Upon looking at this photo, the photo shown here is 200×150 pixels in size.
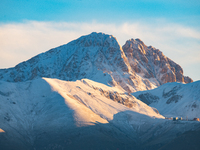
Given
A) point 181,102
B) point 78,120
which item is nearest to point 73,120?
point 78,120

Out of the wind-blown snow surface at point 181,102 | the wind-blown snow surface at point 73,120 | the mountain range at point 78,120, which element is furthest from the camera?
the wind-blown snow surface at point 181,102

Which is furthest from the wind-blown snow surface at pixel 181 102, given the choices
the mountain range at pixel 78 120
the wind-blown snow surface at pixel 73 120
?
the wind-blown snow surface at pixel 73 120

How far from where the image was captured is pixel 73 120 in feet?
400

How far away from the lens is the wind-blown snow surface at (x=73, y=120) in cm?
11250

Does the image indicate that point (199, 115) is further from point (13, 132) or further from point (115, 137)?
point (13, 132)

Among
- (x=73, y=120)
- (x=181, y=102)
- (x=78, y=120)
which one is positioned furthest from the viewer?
(x=181, y=102)

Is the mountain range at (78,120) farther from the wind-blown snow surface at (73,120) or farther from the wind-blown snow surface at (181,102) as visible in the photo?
the wind-blown snow surface at (181,102)

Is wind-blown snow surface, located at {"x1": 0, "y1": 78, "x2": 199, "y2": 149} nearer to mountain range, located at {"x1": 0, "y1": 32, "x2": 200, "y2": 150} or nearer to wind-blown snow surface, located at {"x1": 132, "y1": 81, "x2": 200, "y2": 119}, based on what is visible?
mountain range, located at {"x1": 0, "y1": 32, "x2": 200, "y2": 150}

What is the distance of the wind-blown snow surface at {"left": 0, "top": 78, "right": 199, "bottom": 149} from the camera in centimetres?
11250

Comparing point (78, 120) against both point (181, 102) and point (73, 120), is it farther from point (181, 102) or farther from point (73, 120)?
point (181, 102)

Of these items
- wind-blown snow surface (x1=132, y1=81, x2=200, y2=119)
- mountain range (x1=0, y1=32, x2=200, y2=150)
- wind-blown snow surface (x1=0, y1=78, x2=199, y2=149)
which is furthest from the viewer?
wind-blown snow surface (x1=132, y1=81, x2=200, y2=119)

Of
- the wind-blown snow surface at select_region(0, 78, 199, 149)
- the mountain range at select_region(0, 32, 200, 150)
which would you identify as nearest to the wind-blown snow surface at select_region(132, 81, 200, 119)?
the mountain range at select_region(0, 32, 200, 150)

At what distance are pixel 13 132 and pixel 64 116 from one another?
1997 cm

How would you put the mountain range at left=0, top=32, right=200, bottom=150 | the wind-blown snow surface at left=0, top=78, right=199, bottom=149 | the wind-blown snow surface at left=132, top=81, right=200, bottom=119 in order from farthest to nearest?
the wind-blown snow surface at left=132, top=81, right=200, bottom=119
the wind-blown snow surface at left=0, top=78, right=199, bottom=149
the mountain range at left=0, top=32, right=200, bottom=150
